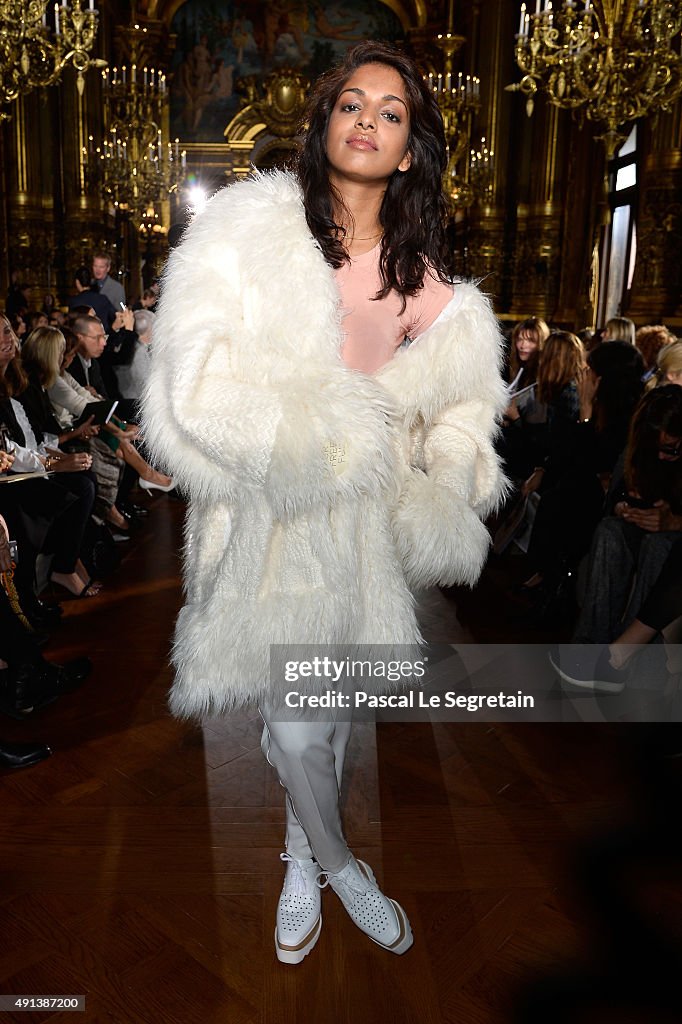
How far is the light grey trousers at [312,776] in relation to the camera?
1742 mm

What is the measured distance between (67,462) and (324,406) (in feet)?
9.50

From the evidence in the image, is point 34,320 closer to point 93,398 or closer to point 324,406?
point 93,398

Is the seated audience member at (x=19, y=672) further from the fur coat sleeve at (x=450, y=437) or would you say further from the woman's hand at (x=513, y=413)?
the woman's hand at (x=513, y=413)

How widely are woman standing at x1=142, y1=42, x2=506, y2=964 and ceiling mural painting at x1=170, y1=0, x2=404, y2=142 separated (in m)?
17.4

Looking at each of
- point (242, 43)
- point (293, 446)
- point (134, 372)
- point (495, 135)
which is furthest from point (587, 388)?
point (242, 43)

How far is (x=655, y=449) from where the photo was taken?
3201mm

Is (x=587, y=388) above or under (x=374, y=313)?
under

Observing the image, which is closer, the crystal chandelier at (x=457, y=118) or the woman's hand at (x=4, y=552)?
the woman's hand at (x=4, y=552)

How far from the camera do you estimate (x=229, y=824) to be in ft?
8.03

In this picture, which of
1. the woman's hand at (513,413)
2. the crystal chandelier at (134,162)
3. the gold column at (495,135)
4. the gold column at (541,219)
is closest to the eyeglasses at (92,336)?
the woman's hand at (513,413)

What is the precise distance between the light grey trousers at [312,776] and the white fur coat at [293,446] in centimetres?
11

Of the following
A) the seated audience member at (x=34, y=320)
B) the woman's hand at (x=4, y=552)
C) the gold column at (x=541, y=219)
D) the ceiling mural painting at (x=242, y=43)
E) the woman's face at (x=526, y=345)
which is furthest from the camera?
the ceiling mural painting at (x=242, y=43)

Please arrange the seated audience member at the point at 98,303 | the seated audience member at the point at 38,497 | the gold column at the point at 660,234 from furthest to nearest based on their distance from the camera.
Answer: the seated audience member at the point at 98,303 → the gold column at the point at 660,234 → the seated audience member at the point at 38,497

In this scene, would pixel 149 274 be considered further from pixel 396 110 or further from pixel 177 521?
pixel 396 110
